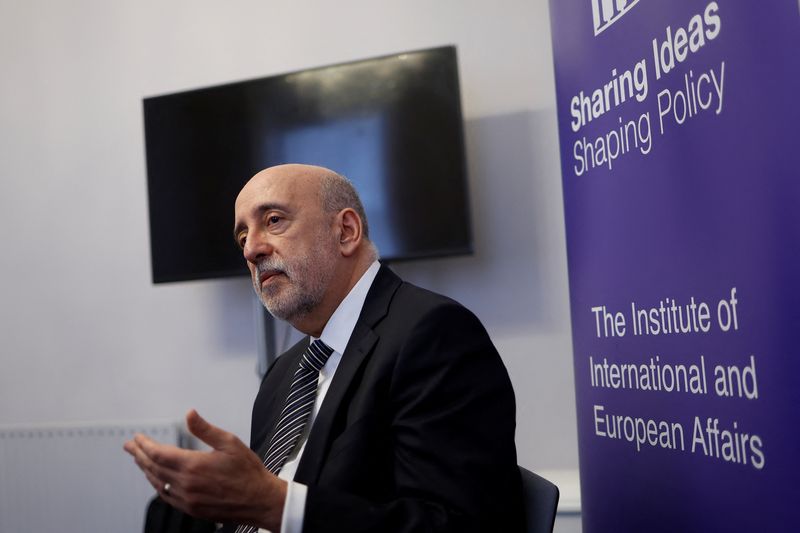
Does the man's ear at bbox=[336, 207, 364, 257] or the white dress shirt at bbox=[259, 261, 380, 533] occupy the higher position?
the man's ear at bbox=[336, 207, 364, 257]

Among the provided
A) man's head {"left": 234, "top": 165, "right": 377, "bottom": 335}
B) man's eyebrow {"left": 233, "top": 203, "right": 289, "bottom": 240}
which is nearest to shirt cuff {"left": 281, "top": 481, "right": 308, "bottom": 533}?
man's head {"left": 234, "top": 165, "right": 377, "bottom": 335}

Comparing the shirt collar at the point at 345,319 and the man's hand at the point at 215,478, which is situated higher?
the shirt collar at the point at 345,319

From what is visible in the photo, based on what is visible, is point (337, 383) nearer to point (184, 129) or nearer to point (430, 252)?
point (430, 252)

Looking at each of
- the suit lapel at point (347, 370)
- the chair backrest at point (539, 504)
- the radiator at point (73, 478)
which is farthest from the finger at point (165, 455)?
the radiator at point (73, 478)

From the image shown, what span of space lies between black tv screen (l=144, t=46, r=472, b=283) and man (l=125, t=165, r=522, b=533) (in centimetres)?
120

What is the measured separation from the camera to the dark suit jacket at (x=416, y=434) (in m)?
1.58

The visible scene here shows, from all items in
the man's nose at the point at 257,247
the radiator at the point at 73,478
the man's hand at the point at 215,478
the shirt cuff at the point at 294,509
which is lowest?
the radiator at the point at 73,478

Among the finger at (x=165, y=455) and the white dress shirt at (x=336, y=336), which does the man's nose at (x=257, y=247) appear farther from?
the finger at (x=165, y=455)

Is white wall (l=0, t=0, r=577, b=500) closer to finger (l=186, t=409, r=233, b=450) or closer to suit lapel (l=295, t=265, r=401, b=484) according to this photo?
suit lapel (l=295, t=265, r=401, b=484)

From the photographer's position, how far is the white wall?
11.7 ft

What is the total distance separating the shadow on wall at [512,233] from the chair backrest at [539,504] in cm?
178

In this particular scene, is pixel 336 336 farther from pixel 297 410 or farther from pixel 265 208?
pixel 265 208

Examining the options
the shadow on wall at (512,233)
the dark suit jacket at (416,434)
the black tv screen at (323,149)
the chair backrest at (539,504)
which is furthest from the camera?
the shadow on wall at (512,233)

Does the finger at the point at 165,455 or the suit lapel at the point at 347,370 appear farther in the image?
the suit lapel at the point at 347,370
